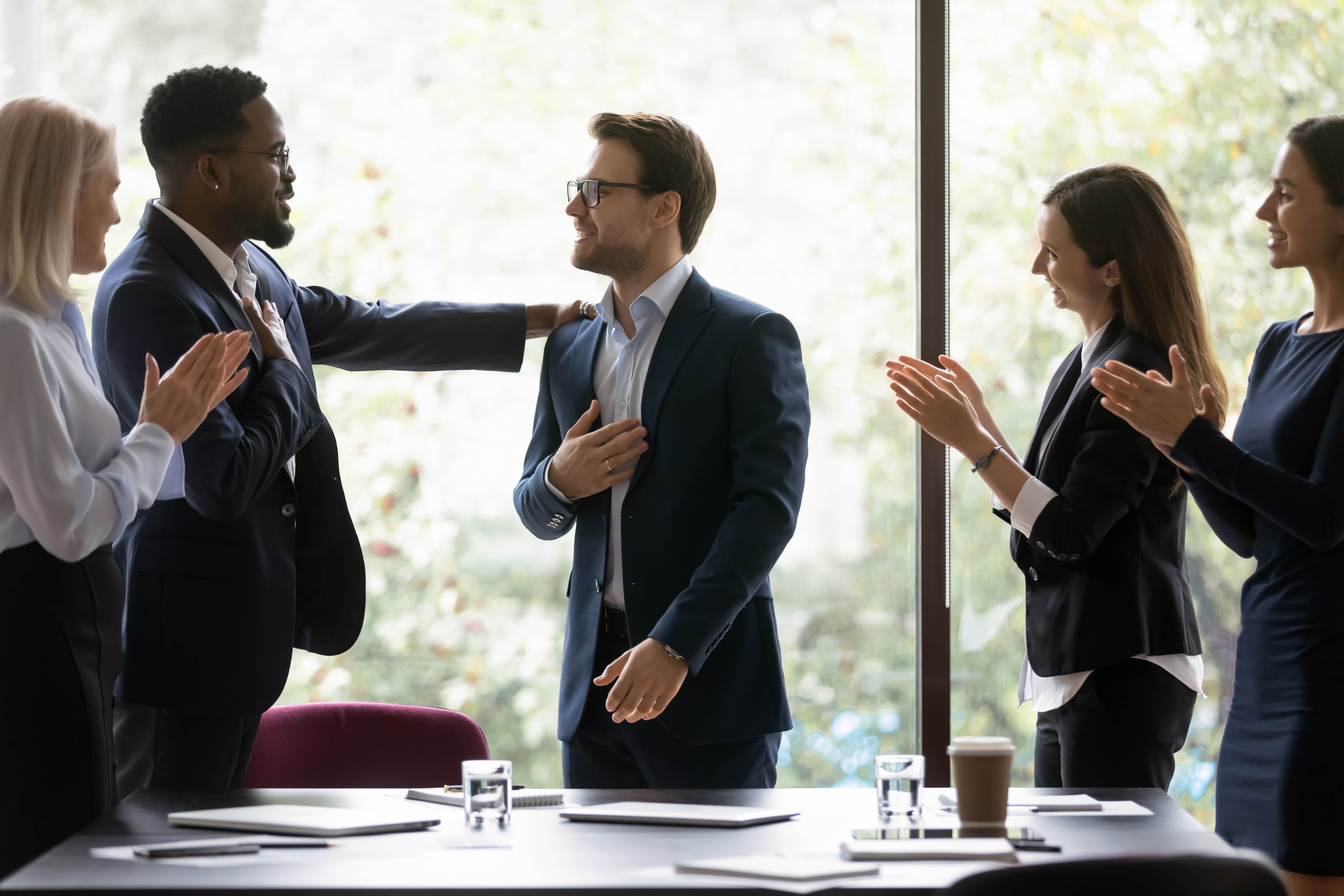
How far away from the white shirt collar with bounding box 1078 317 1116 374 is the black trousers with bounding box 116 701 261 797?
178 centimetres

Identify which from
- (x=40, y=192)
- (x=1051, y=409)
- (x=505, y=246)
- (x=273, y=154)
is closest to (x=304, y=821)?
(x=40, y=192)

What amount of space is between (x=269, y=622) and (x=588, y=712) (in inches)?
25.0

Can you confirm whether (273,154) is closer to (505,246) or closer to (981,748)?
(505,246)

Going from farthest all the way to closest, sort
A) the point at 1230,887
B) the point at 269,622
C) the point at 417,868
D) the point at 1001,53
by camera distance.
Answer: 1. the point at 1001,53
2. the point at 269,622
3. the point at 417,868
4. the point at 1230,887

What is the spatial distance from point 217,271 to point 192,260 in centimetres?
5

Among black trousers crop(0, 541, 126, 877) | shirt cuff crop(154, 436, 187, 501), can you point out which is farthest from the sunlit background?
black trousers crop(0, 541, 126, 877)

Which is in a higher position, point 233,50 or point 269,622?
point 233,50

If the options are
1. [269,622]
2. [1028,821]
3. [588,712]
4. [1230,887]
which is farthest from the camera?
[588,712]

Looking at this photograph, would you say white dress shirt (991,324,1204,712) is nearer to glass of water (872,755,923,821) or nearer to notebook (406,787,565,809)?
glass of water (872,755,923,821)

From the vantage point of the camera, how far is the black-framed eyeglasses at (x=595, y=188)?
2.59m

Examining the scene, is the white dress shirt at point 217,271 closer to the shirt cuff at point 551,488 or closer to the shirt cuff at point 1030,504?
the shirt cuff at point 551,488

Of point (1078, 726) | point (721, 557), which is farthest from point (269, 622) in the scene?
point (1078, 726)

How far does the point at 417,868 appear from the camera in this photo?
4.75 feet

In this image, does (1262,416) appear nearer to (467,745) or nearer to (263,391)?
(467,745)
